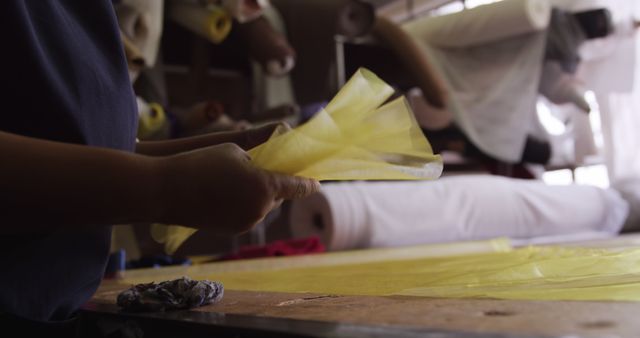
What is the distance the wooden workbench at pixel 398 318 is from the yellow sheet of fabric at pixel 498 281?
0.16 feet

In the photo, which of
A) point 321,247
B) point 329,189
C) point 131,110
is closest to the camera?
point 131,110

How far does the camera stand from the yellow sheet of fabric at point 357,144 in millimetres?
457

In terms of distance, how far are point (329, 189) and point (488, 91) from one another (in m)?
0.78

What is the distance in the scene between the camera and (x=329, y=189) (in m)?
1.62

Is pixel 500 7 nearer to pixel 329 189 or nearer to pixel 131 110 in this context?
pixel 329 189

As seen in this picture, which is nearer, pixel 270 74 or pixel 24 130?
pixel 24 130

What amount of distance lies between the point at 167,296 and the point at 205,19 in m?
1.33

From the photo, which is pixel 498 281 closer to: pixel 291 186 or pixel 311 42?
pixel 291 186

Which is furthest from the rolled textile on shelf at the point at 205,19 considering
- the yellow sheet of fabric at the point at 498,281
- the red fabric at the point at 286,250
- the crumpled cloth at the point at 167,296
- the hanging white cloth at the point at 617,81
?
the crumpled cloth at the point at 167,296

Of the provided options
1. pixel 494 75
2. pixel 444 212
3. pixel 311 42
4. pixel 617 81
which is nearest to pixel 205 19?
pixel 311 42

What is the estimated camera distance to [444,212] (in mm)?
1775

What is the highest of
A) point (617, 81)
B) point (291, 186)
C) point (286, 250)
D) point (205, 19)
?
point (205, 19)

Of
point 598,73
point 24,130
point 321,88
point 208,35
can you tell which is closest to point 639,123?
point 598,73

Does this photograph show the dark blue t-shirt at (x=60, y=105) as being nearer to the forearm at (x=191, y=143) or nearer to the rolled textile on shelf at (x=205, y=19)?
the forearm at (x=191, y=143)
